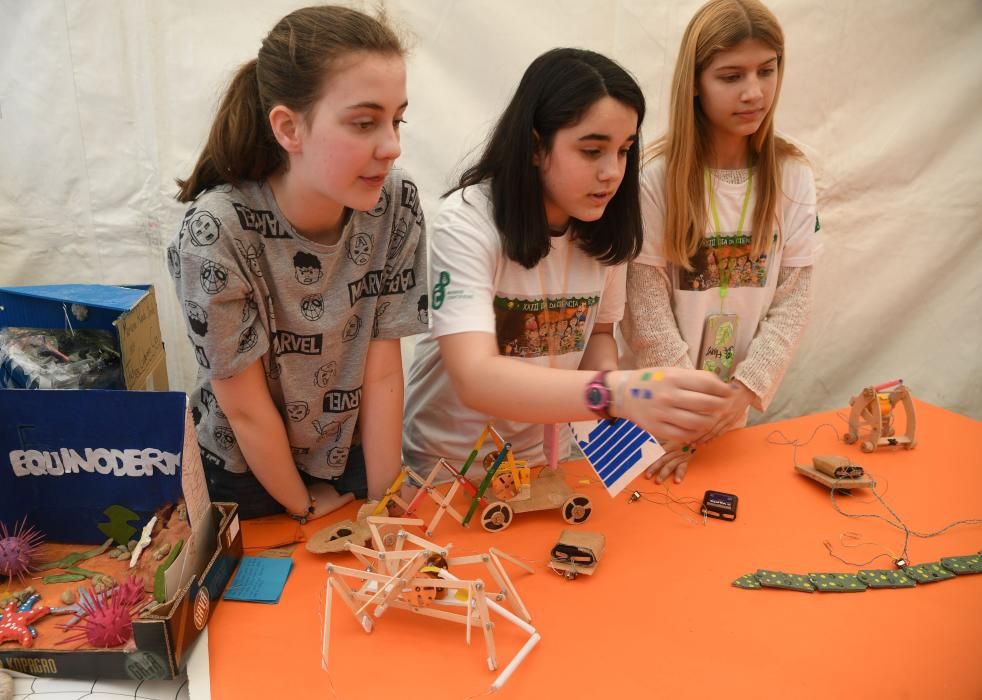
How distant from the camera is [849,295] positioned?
229 centimetres

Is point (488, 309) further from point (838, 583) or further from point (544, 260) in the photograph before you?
point (838, 583)

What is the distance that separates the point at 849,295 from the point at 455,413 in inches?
62.2

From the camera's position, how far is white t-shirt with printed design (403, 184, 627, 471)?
1182mm

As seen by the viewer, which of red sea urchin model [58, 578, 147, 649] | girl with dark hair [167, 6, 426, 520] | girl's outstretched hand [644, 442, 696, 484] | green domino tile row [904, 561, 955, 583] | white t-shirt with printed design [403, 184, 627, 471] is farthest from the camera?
girl's outstretched hand [644, 442, 696, 484]

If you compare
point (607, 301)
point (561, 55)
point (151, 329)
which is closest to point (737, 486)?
point (607, 301)

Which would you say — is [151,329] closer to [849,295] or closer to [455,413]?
[455,413]

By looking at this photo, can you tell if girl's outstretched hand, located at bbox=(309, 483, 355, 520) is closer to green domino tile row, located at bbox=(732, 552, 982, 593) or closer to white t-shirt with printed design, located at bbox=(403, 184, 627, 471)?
white t-shirt with printed design, located at bbox=(403, 184, 627, 471)

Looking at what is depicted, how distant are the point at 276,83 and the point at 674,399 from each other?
0.70 metres

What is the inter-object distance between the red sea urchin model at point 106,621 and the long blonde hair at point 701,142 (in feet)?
3.84

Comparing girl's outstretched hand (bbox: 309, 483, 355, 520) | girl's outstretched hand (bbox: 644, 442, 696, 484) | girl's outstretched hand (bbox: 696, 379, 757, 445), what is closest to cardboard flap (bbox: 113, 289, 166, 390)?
girl's outstretched hand (bbox: 309, 483, 355, 520)

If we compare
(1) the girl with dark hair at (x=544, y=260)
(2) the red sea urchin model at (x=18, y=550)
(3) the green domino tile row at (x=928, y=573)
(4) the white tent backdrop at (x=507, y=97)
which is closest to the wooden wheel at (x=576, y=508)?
(1) the girl with dark hair at (x=544, y=260)

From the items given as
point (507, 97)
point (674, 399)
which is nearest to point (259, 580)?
point (674, 399)

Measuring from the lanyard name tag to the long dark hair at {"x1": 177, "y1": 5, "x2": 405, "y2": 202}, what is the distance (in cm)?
95

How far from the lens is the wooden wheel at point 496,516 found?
1.12 meters
